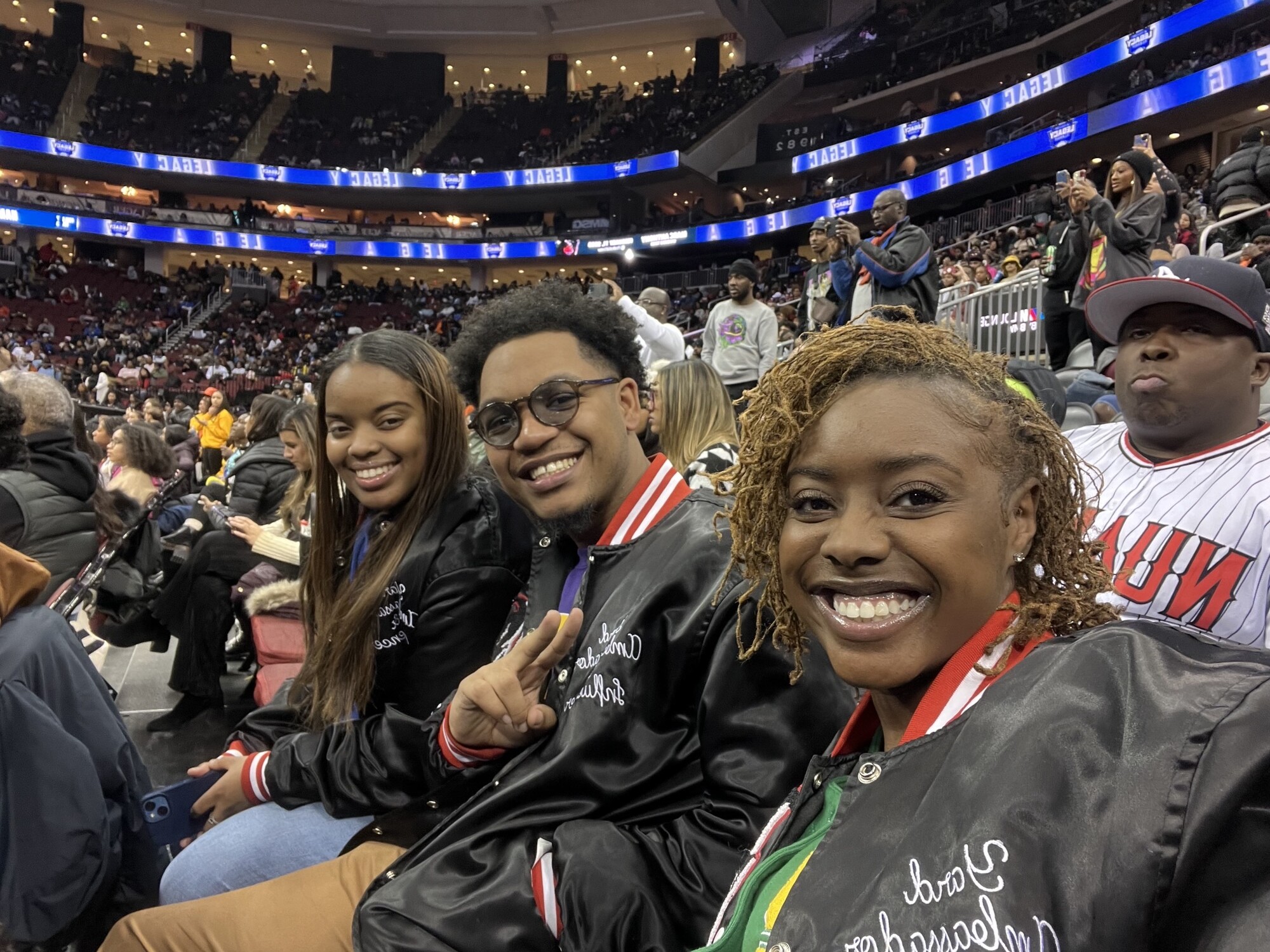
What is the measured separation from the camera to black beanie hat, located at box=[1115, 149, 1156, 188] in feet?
18.0

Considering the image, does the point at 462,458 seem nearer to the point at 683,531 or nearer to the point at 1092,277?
the point at 683,531

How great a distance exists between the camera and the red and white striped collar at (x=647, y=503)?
5.71 ft

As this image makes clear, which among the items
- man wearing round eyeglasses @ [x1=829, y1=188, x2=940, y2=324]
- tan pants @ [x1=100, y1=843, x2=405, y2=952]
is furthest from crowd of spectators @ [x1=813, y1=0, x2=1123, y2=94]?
tan pants @ [x1=100, y1=843, x2=405, y2=952]

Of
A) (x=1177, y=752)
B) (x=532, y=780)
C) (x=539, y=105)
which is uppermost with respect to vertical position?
(x=539, y=105)

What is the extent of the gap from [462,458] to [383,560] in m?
0.33

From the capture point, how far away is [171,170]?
32.2 m

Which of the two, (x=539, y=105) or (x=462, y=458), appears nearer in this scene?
(x=462, y=458)

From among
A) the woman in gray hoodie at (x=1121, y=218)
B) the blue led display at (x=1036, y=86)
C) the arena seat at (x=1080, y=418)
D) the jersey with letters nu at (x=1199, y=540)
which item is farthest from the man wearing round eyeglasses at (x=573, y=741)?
the blue led display at (x=1036, y=86)

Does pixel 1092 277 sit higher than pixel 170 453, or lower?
higher

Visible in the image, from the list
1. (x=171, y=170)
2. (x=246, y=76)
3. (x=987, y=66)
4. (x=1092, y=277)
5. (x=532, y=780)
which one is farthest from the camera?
(x=246, y=76)

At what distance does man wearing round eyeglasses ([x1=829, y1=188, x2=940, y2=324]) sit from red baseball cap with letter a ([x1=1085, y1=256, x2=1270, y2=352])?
3655 millimetres

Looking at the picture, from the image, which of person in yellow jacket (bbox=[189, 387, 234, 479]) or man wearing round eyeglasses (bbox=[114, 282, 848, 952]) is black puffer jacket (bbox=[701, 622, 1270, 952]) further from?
person in yellow jacket (bbox=[189, 387, 234, 479])

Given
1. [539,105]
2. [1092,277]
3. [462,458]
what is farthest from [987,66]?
[462,458]

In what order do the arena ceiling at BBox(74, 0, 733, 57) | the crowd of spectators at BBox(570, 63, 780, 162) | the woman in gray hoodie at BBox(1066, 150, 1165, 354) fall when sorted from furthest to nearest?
the crowd of spectators at BBox(570, 63, 780, 162), the arena ceiling at BBox(74, 0, 733, 57), the woman in gray hoodie at BBox(1066, 150, 1165, 354)
